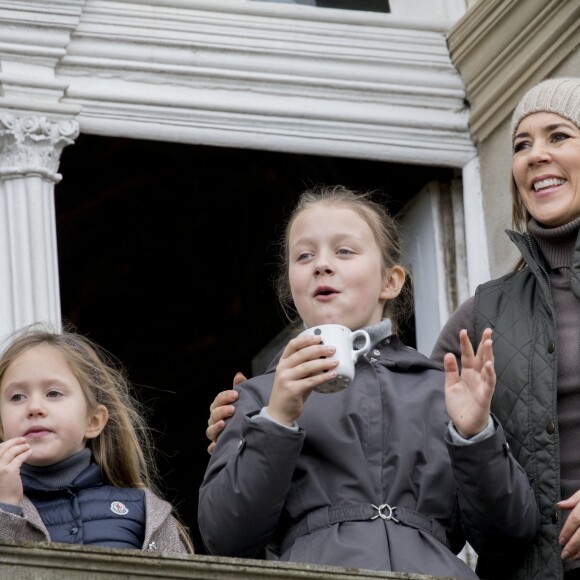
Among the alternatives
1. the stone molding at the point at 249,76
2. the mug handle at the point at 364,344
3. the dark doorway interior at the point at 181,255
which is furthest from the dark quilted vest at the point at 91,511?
the dark doorway interior at the point at 181,255

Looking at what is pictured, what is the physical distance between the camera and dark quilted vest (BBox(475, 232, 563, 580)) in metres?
5.62

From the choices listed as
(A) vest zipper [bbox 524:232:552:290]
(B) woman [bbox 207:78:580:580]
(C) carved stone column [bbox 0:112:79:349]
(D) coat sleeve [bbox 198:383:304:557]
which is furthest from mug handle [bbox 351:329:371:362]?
(C) carved stone column [bbox 0:112:79:349]

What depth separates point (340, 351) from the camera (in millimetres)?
5379

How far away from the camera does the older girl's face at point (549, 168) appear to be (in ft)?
19.9

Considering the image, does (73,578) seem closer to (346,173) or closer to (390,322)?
(390,322)

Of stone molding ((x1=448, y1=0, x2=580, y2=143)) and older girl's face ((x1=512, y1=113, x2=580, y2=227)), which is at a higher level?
stone molding ((x1=448, y1=0, x2=580, y2=143))

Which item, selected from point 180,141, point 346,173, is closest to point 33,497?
point 180,141

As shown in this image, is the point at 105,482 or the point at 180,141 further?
the point at 180,141

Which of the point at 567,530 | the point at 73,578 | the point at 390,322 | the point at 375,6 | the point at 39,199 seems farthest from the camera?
the point at 375,6

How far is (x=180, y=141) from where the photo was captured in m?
8.19

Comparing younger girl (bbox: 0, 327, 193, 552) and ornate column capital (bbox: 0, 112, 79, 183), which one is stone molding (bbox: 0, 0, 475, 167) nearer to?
ornate column capital (bbox: 0, 112, 79, 183)

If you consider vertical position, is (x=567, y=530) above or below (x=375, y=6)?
below

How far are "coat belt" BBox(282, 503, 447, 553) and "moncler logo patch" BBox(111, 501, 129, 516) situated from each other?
2.01 feet

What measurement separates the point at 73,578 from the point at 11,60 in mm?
3376
